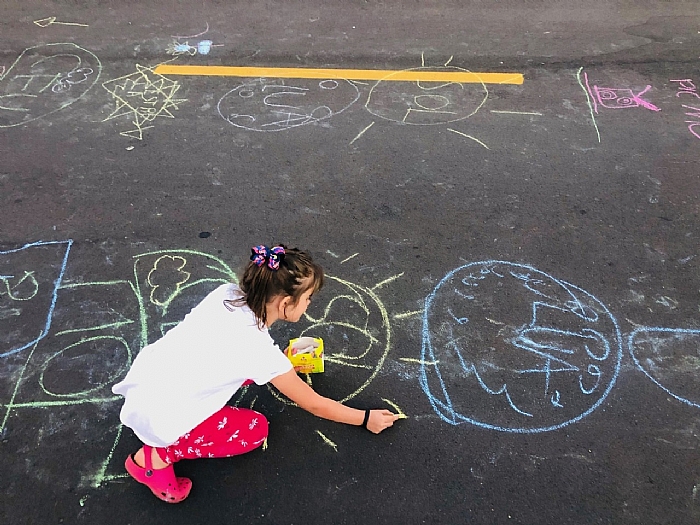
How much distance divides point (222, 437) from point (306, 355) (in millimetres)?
608

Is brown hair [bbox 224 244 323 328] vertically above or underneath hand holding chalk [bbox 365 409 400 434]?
above

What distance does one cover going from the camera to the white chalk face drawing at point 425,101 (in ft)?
15.3

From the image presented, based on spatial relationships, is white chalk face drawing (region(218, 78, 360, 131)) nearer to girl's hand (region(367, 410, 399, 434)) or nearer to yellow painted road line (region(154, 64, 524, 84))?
yellow painted road line (region(154, 64, 524, 84))

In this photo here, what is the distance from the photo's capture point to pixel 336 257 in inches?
135

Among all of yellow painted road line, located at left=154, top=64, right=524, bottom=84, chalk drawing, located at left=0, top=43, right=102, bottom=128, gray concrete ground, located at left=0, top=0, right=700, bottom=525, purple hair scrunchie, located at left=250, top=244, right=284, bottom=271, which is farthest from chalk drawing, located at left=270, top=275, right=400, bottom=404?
chalk drawing, located at left=0, top=43, right=102, bottom=128

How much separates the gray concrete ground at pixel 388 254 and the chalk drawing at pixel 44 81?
4 centimetres

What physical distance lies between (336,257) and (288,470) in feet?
4.64

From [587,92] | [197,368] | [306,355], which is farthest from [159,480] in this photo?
[587,92]

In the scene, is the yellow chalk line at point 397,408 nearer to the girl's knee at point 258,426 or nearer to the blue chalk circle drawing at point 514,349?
the blue chalk circle drawing at point 514,349

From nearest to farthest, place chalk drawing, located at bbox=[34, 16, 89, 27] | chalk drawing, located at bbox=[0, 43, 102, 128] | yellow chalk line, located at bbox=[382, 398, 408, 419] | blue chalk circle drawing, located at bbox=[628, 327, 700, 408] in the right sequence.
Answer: yellow chalk line, located at bbox=[382, 398, 408, 419]
blue chalk circle drawing, located at bbox=[628, 327, 700, 408]
chalk drawing, located at bbox=[0, 43, 102, 128]
chalk drawing, located at bbox=[34, 16, 89, 27]

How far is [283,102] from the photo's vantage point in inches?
191

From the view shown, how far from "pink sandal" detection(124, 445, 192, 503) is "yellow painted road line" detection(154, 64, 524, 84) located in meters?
4.04

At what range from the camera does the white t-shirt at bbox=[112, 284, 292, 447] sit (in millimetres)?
2008

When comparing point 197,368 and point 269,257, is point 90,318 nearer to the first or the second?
point 197,368
